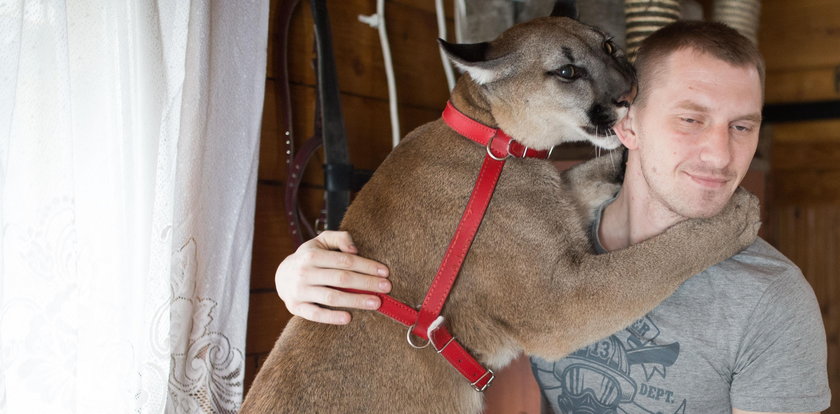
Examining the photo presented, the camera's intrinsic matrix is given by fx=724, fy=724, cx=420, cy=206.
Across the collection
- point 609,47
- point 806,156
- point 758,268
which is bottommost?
point 806,156

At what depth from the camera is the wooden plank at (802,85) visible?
394 centimetres

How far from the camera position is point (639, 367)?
1838mm

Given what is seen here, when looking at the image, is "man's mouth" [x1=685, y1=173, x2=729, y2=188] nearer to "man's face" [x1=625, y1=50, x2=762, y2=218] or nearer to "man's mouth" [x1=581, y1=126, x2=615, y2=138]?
"man's face" [x1=625, y1=50, x2=762, y2=218]

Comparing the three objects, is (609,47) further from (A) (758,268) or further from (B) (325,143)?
(B) (325,143)

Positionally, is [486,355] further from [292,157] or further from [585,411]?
[292,157]

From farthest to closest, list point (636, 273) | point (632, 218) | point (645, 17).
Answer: point (645, 17) → point (632, 218) → point (636, 273)

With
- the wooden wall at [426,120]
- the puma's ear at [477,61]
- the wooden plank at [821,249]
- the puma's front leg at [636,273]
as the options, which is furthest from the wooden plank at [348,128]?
the wooden plank at [821,249]

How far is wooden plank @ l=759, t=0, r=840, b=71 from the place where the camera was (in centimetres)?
390

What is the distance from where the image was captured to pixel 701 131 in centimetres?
181

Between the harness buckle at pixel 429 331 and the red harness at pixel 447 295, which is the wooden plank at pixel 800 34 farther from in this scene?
the harness buckle at pixel 429 331

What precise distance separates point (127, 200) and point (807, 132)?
Answer: 364 centimetres

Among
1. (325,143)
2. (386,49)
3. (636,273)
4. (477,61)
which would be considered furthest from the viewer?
(386,49)

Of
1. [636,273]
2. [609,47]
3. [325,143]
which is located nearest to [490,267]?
[636,273]

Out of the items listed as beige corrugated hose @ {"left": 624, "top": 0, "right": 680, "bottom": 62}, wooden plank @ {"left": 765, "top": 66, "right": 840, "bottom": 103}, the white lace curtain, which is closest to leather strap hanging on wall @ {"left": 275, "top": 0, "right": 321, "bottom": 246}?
the white lace curtain
